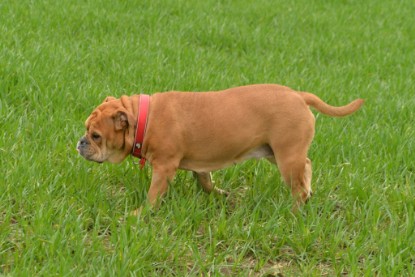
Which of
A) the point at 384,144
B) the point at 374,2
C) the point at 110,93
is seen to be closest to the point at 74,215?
the point at 110,93

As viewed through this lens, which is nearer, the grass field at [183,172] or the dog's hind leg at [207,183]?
the grass field at [183,172]

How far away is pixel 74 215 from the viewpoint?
12.6 ft

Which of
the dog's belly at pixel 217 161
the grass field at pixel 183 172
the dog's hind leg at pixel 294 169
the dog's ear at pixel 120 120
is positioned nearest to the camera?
the grass field at pixel 183 172

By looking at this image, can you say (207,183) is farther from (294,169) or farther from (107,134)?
(107,134)

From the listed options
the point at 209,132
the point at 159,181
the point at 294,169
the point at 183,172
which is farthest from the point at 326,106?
the point at 159,181

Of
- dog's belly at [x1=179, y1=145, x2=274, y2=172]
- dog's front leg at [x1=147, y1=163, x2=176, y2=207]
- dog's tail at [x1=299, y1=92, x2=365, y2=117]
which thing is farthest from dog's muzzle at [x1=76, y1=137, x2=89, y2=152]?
dog's tail at [x1=299, y1=92, x2=365, y2=117]

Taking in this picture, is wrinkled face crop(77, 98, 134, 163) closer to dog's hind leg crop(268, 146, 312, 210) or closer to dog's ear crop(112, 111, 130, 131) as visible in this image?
dog's ear crop(112, 111, 130, 131)

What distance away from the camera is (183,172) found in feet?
16.2

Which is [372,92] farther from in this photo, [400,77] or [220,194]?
[220,194]

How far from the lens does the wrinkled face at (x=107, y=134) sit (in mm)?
4172

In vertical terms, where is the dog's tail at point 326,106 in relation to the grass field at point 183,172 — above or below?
above

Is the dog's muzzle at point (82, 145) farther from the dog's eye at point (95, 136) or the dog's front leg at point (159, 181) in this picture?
the dog's front leg at point (159, 181)

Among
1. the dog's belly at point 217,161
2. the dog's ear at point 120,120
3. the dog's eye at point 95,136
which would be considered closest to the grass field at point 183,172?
the dog's belly at point 217,161

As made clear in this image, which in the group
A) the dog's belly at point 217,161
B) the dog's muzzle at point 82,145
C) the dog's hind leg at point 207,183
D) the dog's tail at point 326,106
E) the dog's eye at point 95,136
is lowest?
the dog's hind leg at point 207,183
